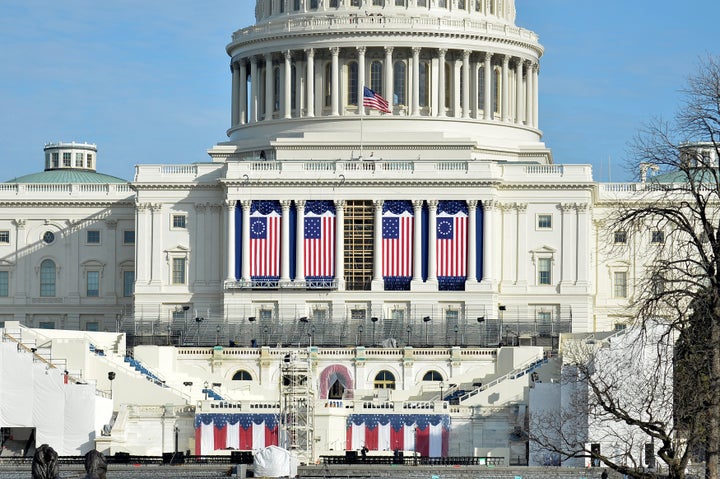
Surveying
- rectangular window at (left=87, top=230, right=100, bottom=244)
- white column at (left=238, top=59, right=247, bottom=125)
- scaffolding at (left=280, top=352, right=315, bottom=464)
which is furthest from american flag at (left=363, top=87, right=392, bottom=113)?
scaffolding at (left=280, top=352, right=315, bottom=464)

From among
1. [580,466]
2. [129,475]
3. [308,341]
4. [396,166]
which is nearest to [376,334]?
[308,341]

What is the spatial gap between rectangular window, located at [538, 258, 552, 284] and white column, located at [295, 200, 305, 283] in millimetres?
16093

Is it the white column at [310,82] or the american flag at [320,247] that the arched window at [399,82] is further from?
the american flag at [320,247]

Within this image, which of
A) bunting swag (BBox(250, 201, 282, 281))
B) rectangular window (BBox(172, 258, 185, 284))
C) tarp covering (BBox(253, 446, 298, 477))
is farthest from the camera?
rectangular window (BBox(172, 258, 185, 284))

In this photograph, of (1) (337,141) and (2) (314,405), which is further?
(1) (337,141)

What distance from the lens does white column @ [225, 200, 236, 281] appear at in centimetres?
14175

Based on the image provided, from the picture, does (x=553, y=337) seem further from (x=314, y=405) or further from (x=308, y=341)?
(x=314, y=405)

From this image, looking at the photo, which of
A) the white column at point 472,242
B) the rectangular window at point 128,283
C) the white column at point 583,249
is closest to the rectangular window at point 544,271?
the white column at point 583,249

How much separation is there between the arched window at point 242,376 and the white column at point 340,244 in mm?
16004

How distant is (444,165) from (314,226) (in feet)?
31.4

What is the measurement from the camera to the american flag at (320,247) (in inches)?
5556

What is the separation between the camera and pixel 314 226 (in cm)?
14200

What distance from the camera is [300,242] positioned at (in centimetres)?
14150

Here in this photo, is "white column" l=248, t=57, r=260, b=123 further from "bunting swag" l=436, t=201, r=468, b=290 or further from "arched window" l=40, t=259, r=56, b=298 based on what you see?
"bunting swag" l=436, t=201, r=468, b=290
